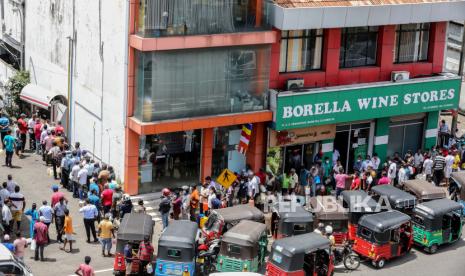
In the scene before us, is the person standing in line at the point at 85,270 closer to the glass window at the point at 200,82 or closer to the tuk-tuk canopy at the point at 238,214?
the tuk-tuk canopy at the point at 238,214

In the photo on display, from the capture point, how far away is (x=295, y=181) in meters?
35.3

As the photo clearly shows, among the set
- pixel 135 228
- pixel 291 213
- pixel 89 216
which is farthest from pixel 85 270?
pixel 291 213

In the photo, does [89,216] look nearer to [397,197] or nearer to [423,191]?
[397,197]

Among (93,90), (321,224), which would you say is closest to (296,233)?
(321,224)

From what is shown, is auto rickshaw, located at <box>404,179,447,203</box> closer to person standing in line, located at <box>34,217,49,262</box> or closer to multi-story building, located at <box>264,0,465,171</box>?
multi-story building, located at <box>264,0,465,171</box>

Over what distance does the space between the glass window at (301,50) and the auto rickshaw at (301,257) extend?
34.3 ft

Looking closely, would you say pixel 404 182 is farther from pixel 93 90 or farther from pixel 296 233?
pixel 93 90

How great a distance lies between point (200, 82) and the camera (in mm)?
33594

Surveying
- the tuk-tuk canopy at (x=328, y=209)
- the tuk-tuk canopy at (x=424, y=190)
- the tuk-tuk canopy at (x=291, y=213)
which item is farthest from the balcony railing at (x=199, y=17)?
the tuk-tuk canopy at (x=424, y=190)

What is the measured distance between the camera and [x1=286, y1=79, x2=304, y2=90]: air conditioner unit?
36.2 m

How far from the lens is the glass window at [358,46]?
37906 mm

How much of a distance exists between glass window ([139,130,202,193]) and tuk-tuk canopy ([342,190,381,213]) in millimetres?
→ 6773

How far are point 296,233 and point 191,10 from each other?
959 centimetres

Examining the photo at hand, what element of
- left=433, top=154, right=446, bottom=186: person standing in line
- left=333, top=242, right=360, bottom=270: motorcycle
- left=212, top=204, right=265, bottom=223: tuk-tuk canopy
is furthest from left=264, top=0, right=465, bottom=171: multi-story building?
left=333, top=242, right=360, bottom=270: motorcycle
